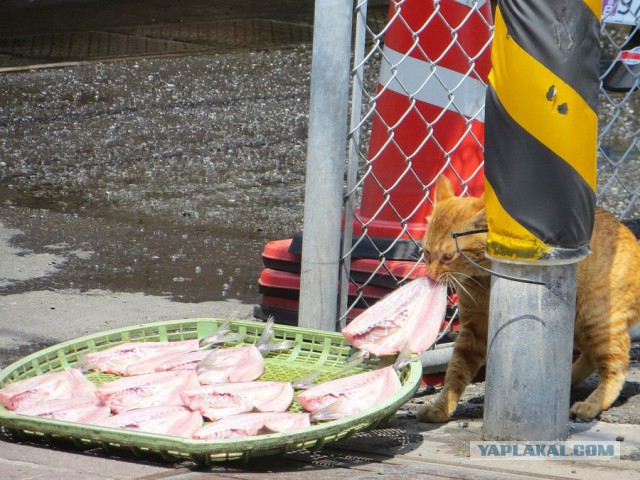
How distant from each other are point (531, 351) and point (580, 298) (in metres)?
0.67

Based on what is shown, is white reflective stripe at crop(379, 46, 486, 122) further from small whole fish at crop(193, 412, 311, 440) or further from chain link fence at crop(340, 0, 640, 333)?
small whole fish at crop(193, 412, 311, 440)

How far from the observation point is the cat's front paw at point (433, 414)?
3.24 metres

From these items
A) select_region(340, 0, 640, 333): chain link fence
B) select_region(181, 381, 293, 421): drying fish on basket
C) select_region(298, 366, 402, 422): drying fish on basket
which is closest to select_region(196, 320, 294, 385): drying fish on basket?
select_region(181, 381, 293, 421): drying fish on basket

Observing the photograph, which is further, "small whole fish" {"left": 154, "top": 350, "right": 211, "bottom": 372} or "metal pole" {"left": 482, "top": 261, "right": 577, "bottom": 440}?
"small whole fish" {"left": 154, "top": 350, "right": 211, "bottom": 372}

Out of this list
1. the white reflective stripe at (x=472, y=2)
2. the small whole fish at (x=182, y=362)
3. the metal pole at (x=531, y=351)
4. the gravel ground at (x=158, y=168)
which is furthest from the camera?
the gravel ground at (x=158, y=168)

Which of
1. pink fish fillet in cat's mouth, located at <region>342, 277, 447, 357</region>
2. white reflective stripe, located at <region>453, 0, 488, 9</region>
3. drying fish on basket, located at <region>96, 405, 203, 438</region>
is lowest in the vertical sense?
drying fish on basket, located at <region>96, 405, 203, 438</region>

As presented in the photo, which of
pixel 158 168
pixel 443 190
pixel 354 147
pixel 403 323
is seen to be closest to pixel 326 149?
pixel 354 147

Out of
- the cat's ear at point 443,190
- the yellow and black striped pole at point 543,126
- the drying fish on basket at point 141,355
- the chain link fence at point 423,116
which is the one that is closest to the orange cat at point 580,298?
the cat's ear at point 443,190

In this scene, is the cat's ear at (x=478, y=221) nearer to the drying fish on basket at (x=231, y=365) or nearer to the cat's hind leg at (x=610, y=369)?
the cat's hind leg at (x=610, y=369)

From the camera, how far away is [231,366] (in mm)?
3217

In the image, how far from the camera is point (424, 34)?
3.96 meters

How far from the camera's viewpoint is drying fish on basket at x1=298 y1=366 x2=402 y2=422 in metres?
2.88

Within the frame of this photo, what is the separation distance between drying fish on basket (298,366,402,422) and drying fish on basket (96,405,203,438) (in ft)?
1.04

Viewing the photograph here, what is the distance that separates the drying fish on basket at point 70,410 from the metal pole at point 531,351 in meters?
1.07
